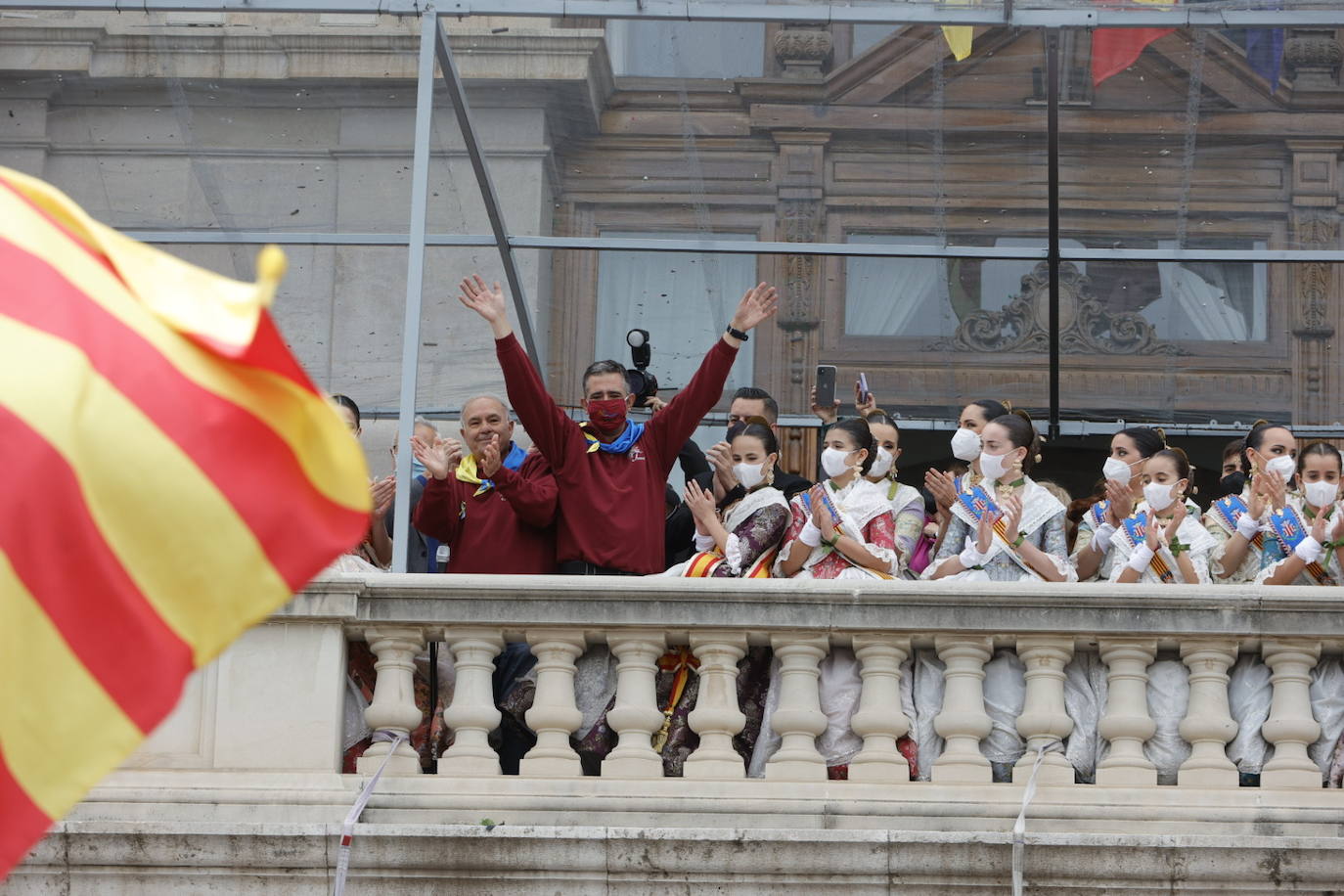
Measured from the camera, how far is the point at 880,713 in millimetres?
8828

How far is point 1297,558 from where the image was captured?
365 inches

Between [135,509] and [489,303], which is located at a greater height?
[489,303]

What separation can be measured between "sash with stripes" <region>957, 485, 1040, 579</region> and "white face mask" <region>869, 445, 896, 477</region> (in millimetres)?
444

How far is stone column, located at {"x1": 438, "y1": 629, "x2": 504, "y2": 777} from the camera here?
8.88 meters

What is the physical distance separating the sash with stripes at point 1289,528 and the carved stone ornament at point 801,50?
12.4ft

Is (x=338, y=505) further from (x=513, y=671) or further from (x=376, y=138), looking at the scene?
(x=376, y=138)

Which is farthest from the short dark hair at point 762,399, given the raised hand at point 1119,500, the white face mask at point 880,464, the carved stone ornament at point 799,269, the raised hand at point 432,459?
the carved stone ornament at point 799,269

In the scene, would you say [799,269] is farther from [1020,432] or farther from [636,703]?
[636,703]

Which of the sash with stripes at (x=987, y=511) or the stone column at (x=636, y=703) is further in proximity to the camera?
the sash with stripes at (x=987, y=511)

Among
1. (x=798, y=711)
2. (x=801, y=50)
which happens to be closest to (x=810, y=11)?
(x=801, y=50)

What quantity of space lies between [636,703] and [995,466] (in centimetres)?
177

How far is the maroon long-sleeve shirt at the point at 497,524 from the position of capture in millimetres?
9766

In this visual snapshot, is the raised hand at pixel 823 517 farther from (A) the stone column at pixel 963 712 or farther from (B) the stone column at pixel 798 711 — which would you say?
(A) the stone column at pixel 963 712

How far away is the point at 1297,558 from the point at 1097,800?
1291mm
